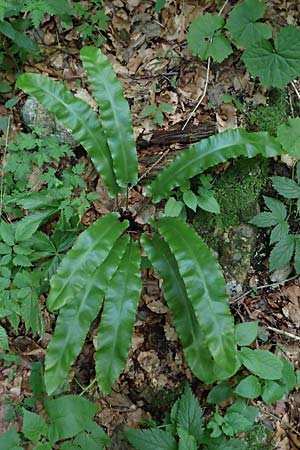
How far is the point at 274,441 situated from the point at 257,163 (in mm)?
1792

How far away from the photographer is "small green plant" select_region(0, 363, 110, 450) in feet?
9.34

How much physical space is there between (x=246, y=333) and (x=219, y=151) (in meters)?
1.13

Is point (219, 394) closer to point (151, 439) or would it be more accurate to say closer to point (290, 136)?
point (151, 439)

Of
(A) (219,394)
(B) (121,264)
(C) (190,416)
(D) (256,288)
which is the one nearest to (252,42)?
(D) (256,288)

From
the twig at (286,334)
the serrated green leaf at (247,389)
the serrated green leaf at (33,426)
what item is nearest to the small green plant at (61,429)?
the serrated green leaf at (33,426)

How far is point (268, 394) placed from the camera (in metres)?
2.99

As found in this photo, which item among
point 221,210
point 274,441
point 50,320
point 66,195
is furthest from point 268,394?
point 66,195

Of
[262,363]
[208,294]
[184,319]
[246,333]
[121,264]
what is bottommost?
[262,363]

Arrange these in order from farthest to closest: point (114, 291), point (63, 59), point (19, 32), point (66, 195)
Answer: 1. point (63, 59)
2. point (19, 32)
3. point (66, 195)
4. point (114, 291)

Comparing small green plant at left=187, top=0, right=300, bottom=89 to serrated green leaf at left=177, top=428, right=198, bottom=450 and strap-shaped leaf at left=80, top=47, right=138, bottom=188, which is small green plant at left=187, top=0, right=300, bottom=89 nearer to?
strap-shaped leaf at left=80, top=47, right=138, bottom=188

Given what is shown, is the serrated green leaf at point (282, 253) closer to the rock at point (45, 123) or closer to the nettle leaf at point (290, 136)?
the nettle leaf at point (290, 136)

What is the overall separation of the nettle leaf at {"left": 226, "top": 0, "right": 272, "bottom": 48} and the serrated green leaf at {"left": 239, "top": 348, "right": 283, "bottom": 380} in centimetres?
206

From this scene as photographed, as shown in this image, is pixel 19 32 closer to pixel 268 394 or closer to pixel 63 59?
pixel 63 59

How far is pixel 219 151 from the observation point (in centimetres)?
301
